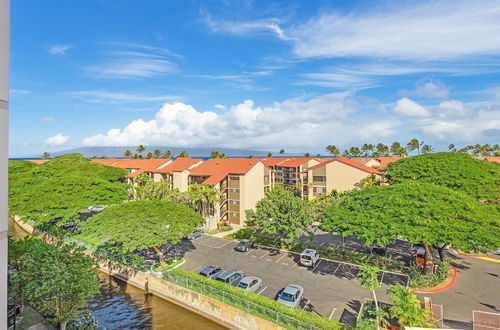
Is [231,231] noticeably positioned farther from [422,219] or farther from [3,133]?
[3,133]

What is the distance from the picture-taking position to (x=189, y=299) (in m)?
26.1

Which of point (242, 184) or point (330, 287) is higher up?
point (242, 184)

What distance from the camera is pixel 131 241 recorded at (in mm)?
29016

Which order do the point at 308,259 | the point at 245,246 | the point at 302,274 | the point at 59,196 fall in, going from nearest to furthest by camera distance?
the point at 302,274 → the point at 308,259 → the point at 245,246 → the point at 59,196

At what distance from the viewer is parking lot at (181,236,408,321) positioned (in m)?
24.4

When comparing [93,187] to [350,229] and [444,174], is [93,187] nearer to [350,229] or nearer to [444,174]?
[350,229]

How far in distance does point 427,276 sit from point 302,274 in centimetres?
1154

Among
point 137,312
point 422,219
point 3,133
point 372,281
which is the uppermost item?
point 3,133

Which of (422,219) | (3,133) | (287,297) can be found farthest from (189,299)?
(3,133)

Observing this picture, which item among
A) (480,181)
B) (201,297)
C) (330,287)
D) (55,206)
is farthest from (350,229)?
(55,206)

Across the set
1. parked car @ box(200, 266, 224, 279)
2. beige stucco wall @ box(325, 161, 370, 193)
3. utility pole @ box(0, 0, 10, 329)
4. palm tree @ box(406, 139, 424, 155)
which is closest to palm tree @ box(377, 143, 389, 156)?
palm tree @ box(406, 139, 424, 155)

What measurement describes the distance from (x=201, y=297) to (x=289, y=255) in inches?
532

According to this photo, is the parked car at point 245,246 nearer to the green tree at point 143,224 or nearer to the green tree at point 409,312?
the green tree at point 143,224

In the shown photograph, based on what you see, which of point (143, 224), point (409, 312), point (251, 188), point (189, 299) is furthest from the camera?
point (251, 188)
